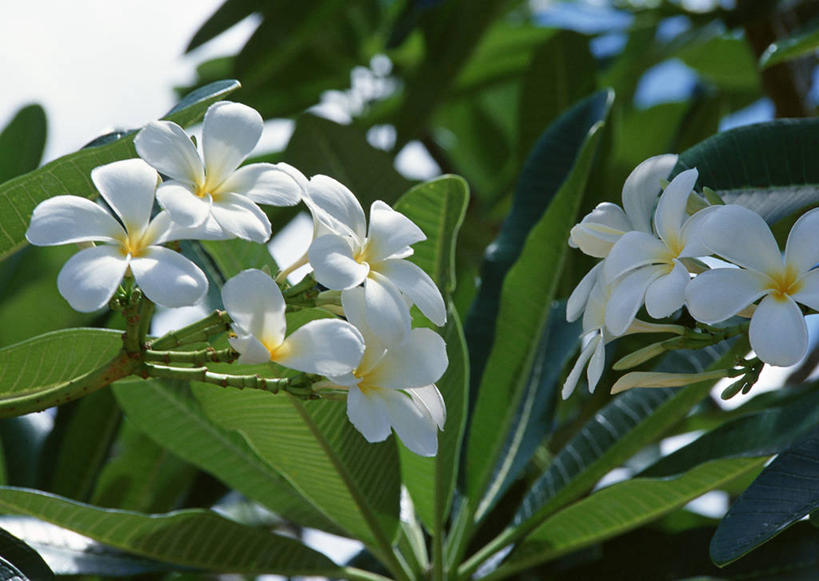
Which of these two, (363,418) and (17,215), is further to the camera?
(17,215)

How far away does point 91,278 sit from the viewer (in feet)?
1.88

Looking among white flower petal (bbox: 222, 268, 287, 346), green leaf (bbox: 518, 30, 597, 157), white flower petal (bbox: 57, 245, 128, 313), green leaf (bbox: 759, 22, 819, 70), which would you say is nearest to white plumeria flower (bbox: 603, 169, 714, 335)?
white flower petal (bbox: 222, 268, 287, 346)

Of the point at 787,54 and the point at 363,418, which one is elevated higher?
the point at 787,54

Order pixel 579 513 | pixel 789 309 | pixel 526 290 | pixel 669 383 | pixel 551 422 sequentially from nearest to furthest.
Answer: pixel 789 309 < pixel 669 383 < pixel 579 513 < pixel 526 290 < pixel 551 422

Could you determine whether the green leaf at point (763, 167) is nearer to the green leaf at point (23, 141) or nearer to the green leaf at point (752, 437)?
the green leaf at point (752, 437)

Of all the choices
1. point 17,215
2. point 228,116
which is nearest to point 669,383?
point 228,116

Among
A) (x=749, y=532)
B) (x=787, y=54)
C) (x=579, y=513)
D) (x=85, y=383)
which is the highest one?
(x=787, y=54)

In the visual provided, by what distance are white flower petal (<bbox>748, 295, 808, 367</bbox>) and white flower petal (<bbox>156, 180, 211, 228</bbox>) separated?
0.36 m

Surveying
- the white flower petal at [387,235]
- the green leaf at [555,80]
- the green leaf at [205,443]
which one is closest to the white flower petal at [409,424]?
the white flower petal at [387,235]

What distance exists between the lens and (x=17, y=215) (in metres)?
0.78

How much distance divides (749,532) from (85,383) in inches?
19.4

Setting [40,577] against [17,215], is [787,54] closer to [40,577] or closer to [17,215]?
[17,215]

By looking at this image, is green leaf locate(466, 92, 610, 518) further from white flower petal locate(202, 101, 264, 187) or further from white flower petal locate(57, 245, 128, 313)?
white flower petal locate(57, 245, 128, 313)

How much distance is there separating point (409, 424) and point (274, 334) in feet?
0.43
